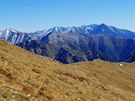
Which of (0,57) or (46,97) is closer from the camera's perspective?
(46,97)

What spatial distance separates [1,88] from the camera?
1925cm

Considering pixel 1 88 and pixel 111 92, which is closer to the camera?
pixel 1 88

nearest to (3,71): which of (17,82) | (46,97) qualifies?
(17,82)

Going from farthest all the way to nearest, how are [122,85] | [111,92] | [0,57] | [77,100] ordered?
[122,85]
[111,92]
[0,57]
[77,100]

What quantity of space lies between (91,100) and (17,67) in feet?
23.9

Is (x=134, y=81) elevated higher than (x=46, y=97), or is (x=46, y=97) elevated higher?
(x=46, y=97)

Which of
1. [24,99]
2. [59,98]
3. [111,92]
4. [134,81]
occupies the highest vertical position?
[24,99]

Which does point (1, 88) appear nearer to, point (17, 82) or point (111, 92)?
point (17, 82)

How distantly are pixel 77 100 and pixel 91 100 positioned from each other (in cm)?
376

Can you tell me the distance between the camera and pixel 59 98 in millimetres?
23359

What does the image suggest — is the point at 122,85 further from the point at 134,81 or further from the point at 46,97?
the point at 46,97

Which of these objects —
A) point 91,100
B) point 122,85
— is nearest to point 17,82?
point 91,100

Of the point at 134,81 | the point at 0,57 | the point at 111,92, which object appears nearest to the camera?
the point at 0,57

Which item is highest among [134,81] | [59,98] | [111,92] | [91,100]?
[59,98]
